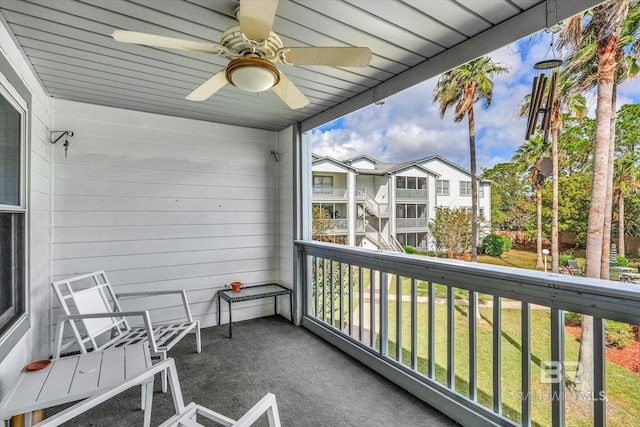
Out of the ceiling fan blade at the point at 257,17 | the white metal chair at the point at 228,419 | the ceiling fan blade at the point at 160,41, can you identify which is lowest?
the white metal chair at the point at 228,419

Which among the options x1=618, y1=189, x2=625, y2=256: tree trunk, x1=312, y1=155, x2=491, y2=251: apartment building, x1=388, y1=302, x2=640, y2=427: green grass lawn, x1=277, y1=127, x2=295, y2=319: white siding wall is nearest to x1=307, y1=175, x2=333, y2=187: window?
x1=312, y1=155, x2=491, y2=251: apartment building

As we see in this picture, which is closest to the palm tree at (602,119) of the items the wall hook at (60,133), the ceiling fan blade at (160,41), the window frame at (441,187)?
the window frame at (441,187)

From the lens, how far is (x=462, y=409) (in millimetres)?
2039

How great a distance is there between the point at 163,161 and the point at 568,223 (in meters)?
3.68

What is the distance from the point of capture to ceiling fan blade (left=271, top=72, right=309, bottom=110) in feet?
6.09

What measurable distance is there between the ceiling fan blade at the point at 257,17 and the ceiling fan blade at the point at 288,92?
28 cm

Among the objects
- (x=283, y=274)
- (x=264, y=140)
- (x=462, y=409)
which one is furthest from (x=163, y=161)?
(x=462, y=409)

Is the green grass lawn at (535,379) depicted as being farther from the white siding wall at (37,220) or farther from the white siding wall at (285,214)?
the white siding wall at (37,220)

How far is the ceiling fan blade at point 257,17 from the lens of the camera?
1265 millimetres

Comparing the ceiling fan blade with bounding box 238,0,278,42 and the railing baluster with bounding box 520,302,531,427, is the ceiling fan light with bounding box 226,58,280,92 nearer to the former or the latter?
the ceiling fan blade with bounding box 238,0,278,42

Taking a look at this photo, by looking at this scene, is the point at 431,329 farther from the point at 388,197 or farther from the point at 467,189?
the point at 388,197

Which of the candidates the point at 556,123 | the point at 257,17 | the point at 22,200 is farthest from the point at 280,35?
the point at 22,200

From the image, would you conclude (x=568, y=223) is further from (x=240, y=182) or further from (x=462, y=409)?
(x=240, y=182)

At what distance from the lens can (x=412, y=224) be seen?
325 centimetres
